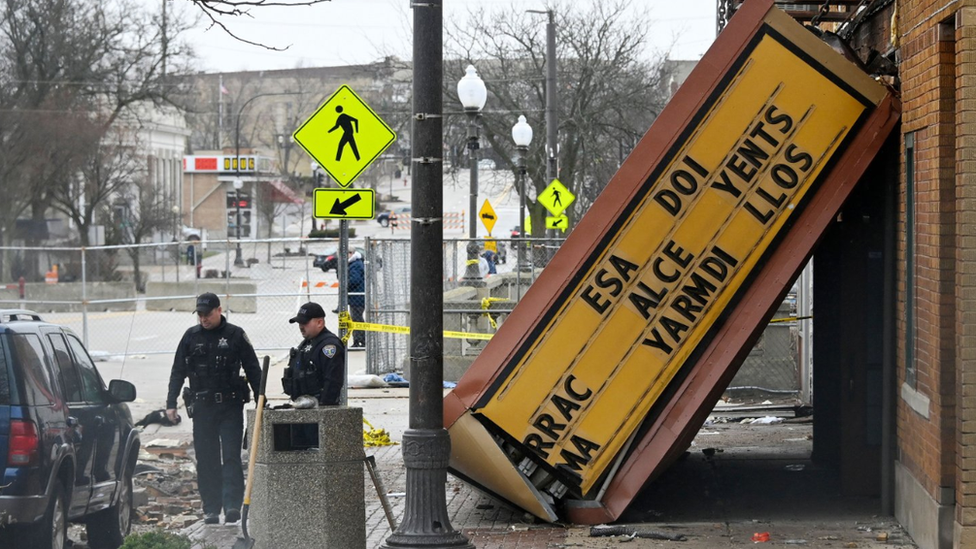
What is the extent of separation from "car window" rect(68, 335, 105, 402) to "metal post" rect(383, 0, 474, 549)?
124 inches

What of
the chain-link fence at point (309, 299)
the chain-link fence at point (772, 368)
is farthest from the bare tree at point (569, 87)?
the chain-link fence at point (772, 368)

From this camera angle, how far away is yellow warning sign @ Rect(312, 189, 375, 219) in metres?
11.2

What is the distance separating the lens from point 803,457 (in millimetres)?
11789

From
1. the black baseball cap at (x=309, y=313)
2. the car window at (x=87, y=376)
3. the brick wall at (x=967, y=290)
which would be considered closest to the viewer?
the brick wall at (x=967, y=290)

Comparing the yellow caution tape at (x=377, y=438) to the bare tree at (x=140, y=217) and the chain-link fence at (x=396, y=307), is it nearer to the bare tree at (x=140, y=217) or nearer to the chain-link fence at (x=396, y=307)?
the chain-link fence at (x=396, y=307)

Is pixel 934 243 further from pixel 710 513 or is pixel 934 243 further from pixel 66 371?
pixel 66 371

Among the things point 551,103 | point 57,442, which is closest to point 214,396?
point 57,442

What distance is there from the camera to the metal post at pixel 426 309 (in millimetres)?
7324

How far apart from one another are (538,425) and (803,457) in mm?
4193

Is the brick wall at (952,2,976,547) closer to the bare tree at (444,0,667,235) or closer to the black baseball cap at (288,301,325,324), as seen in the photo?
the black baseball cap at (288,301,325,324)

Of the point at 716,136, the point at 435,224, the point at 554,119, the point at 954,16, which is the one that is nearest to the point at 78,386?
the point at 435,224

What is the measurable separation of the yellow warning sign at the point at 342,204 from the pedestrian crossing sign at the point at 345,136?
0.15 m

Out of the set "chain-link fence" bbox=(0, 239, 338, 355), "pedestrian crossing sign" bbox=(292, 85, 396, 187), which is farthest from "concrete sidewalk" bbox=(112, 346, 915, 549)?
"chain-link fence" bbox=(0, 239, 338, 355)

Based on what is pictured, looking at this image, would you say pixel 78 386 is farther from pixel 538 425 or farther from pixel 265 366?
pixel 538 425
